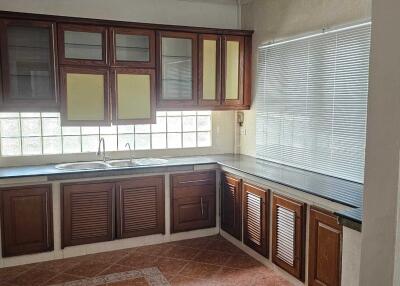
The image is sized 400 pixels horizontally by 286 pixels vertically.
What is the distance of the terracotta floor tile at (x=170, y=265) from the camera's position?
3710 millimetres

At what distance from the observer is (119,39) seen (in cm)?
421

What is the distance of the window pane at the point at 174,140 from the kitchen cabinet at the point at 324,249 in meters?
2.27

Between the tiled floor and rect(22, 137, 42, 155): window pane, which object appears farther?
rect(22, 137, 42, 155): window pane

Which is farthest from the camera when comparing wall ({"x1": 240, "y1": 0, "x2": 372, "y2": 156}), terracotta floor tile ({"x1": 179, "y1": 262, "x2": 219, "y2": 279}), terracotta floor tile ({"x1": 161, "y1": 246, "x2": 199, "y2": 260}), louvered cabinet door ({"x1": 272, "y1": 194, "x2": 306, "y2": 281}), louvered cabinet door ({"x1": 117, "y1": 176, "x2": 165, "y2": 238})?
louvered cabinet door ({"x1": 117, "y1": 176, "x2": 165, "y2": 238})

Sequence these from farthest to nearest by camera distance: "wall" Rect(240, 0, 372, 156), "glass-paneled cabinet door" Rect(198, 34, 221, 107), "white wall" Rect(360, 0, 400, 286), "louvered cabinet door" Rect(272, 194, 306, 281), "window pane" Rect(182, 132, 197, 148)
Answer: "window pane" Rect(182, 132, 197, 148) → "glass-paneled cabinet door" Rect(198, 34, 221, 107) → "wall" Rect(240, 0, 372, 156) → "louvered cabinet door" Rect(272, 194, 306, 281) → "white wall" Rect(360, 0, 400, 286)

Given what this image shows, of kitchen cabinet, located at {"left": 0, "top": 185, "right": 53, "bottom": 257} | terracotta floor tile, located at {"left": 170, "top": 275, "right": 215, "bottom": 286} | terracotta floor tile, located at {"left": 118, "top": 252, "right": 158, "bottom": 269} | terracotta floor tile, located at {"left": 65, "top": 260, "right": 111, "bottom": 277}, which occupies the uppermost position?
kitchen cabinet, located at {"left": 0, "top": 185, "right": 53, "bottom": 257}

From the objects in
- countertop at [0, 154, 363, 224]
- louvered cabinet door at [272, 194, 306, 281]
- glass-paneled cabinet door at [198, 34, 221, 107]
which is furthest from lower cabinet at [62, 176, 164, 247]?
louvered cabinet door at [272, 194, 306, 281]

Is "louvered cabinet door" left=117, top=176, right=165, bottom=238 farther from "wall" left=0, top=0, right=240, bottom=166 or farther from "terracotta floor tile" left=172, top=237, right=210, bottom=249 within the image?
"wall" left=0, top=0, right=240, bottom=166

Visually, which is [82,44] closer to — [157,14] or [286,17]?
[157,14]

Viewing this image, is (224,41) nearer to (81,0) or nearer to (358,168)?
(81,0)

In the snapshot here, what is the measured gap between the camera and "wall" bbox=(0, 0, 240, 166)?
420 centimetres

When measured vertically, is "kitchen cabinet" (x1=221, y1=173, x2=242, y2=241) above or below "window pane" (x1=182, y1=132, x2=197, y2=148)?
below

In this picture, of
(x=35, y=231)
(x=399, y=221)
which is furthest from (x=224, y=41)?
(x=399, y=221)

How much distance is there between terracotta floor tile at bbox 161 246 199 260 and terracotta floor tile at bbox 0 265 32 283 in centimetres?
133
